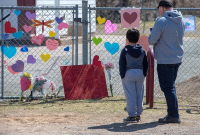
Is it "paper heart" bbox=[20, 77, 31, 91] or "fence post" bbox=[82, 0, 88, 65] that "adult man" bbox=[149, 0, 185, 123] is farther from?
"paper heart" bbox=[20, 77, 31, 91]

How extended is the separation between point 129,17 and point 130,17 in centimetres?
2

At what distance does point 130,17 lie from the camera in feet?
20.2

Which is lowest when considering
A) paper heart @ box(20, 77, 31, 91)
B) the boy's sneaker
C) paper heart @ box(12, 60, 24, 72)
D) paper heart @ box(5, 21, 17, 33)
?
the boy's sneaker

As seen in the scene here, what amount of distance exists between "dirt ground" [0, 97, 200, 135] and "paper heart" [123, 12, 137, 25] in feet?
5.17

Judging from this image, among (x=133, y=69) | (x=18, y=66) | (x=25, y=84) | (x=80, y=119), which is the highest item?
(x=133, y=69)

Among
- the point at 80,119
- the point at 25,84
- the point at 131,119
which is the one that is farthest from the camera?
the point at 25,84

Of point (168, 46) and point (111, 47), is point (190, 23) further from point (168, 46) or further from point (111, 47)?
point (168, 46)

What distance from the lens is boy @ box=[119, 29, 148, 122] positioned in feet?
15.0

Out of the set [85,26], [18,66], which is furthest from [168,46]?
[18,66]

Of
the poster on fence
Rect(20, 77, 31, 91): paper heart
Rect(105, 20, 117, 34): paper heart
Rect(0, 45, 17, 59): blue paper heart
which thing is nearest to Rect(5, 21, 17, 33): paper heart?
Rect(0, 45, 17, 59): blue paper heart

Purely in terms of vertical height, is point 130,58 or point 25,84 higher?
point 130,58

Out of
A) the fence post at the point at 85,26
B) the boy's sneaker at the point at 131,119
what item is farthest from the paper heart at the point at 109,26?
the boy's sneaker at the point at 131,119

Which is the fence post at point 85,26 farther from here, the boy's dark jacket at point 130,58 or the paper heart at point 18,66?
the boy's dark jacket at point 130,58

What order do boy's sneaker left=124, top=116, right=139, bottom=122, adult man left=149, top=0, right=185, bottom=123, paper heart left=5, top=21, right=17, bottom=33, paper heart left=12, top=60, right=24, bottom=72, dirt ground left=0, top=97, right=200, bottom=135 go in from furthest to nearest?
paper heart left=12, top=60, right=24, bottom=72 < paper heart left=5, top=21, right=17, bottom=33 < boy's sneaker left=124, top=116, right=139, bottom=122 < adult man left=149, top=0, right=185, bottom=123 < dirt ground left=0, top=97, right=200, bottom=135
